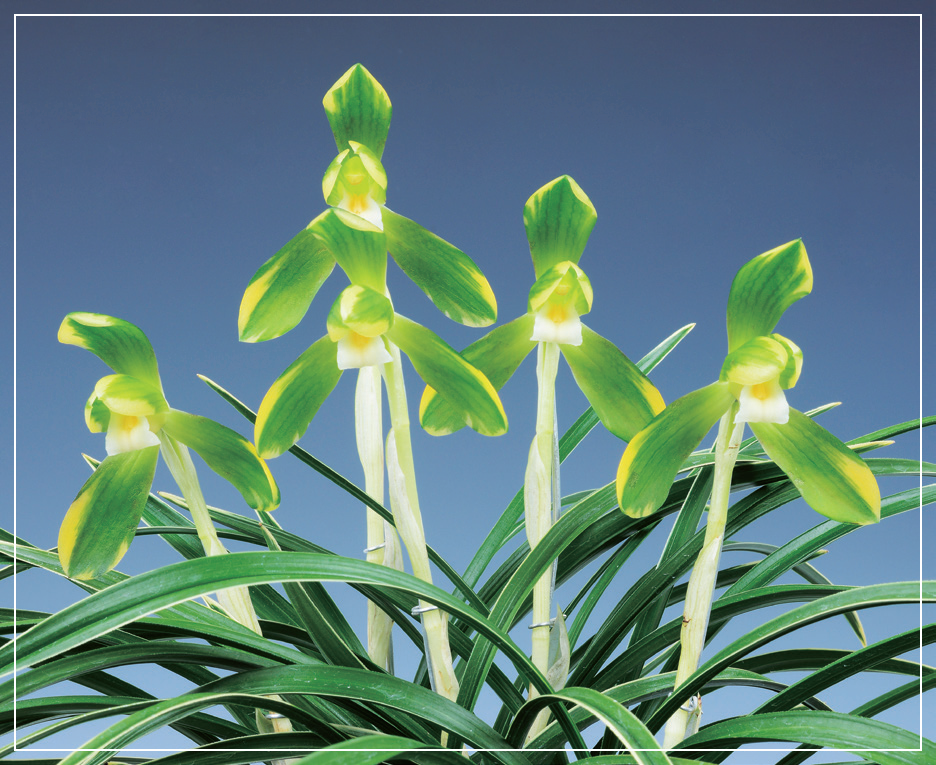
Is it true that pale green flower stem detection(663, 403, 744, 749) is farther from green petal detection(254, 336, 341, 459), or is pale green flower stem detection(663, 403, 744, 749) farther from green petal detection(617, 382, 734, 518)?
green petal detection(254, 336, 341, 459)

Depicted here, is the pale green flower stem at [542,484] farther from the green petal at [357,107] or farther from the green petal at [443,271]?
the green petal at [357,107]

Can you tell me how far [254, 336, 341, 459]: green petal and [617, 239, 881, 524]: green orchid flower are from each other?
0.95ft

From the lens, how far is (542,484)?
74 cm

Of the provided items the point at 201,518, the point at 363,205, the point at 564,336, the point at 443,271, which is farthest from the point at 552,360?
the point at 201,518

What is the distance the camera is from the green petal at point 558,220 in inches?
29.7

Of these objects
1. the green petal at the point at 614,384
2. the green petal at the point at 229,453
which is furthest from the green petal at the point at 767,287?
the green petal at the point at 229,453

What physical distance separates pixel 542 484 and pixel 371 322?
0.23 metres

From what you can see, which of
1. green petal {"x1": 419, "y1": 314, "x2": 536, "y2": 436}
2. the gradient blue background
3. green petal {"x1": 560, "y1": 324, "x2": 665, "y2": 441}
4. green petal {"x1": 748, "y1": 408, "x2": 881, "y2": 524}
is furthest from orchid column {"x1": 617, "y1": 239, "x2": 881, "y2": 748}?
the gradient blue background

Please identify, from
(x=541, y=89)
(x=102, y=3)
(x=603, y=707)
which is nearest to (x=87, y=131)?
(x=102, y=3)

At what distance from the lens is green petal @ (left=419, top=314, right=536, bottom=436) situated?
0.83m

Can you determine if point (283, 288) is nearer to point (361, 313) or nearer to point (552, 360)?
point (361, 313)

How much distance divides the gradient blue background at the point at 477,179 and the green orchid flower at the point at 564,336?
0.29 metres

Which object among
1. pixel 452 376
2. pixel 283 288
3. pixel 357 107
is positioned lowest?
pixel 452 376

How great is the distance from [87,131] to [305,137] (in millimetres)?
333
